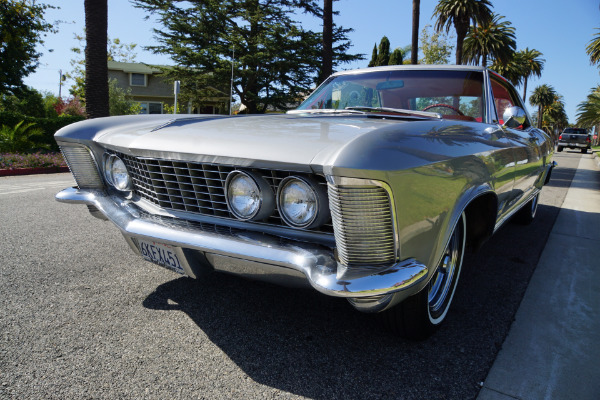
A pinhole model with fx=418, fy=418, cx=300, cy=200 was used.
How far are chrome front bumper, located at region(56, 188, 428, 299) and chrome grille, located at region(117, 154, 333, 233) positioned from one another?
89mm

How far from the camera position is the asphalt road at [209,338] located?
65.9 inches

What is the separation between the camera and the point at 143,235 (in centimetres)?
190

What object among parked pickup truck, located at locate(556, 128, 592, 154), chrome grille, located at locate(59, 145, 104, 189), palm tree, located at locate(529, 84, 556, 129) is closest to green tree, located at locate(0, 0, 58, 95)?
chrome grille, located at locate(59, 145, 104, 189)

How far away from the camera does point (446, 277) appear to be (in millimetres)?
2270

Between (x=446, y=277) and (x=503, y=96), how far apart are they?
224 centimetres

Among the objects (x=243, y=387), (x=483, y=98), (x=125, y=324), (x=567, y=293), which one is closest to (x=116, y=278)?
(x=125, y=324)

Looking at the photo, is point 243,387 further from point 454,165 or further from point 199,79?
point 199,79

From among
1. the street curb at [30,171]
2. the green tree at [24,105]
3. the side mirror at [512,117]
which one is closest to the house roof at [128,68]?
the green tree at [24,105]

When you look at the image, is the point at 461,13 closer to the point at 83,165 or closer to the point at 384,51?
the point at 384,51

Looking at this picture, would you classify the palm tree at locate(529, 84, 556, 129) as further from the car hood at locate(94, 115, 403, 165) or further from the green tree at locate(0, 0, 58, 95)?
the car hood at locate(94, 115, 403, 165)

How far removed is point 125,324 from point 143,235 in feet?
1.84

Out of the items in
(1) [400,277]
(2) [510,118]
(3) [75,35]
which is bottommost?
(1) [400,277]

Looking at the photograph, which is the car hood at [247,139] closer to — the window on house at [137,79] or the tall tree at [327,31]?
the tall tree at [327,31]

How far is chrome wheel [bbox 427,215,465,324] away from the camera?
2.16 m
